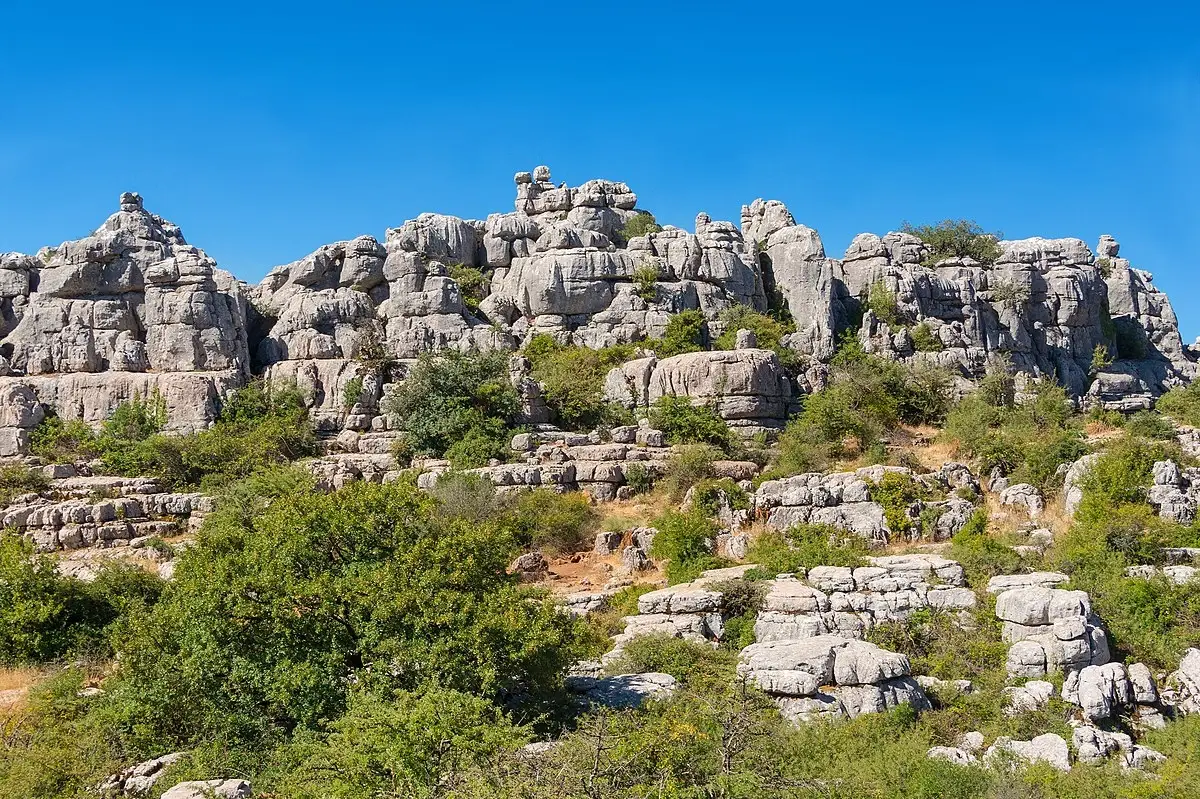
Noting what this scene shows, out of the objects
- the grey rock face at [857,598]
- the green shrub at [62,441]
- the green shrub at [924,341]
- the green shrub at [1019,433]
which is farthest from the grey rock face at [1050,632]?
the green shrub at [62,441]

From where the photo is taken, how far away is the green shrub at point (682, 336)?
36812 millimetres

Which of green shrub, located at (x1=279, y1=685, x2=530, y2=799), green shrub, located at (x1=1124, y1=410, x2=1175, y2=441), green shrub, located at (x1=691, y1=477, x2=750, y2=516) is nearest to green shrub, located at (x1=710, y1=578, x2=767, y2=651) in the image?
green shrub, located at (x1=691, y1=477, x2=750, y2=516)

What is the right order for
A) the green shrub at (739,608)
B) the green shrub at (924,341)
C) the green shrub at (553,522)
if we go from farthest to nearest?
the green shrub at (924,341), the green shrub at (553,522), the green shrub at (739,608)

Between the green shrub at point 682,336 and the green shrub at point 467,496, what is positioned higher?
the green shrub at point 682,336

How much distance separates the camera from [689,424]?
3122 cm

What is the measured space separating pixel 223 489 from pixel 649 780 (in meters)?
20.6

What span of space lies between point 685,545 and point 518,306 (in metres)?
18.6

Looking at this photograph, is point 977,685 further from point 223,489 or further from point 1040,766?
point 223,489

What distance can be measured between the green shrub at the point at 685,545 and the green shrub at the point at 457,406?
26.1 feet

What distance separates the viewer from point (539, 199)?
147ft

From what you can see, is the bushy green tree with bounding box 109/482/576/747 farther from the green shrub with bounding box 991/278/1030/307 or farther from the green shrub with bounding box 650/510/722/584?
the green shrub with bounding box 991/278/1030/307

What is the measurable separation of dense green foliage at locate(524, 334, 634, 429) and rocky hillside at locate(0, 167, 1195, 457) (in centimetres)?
107

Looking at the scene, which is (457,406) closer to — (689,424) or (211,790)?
(689,424)

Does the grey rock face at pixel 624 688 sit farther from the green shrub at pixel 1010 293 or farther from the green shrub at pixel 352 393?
the green shrub at pixel 1010 293
